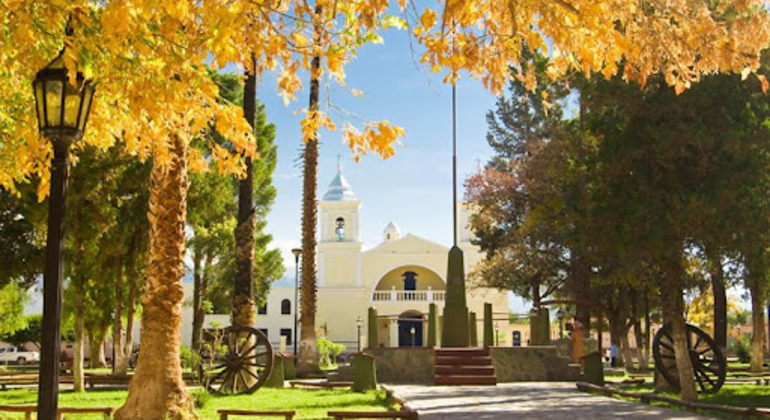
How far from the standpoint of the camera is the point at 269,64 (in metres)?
7.14

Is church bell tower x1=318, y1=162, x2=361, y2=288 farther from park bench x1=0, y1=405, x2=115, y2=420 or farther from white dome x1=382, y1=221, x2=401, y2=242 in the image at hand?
park bench x1=0, y1=405, x2=115, y2=420

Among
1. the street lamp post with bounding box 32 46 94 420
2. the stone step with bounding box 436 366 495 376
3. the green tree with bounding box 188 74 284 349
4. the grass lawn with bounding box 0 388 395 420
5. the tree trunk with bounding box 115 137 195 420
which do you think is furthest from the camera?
the green tree with bounding box 188 74 284 349

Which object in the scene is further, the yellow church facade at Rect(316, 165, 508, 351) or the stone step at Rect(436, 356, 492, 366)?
the yellow church facade at Rect(316, 165, 508, 351)

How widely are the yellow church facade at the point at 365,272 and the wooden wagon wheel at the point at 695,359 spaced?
40166 mm

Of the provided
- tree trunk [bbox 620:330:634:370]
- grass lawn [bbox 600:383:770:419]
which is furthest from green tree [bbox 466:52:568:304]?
grass lawn [bbox 600:383:770:419]

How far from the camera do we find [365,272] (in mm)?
58938

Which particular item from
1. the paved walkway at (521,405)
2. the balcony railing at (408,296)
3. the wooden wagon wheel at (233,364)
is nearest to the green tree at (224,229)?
the wooden wagon wheel at (233,364)

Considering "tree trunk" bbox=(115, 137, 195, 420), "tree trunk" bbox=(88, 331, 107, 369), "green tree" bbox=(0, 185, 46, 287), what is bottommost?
"tree trunk" bbox=(88, 331, 107, 369)

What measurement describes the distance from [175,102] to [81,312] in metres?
13.1

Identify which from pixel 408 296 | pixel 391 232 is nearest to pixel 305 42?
pixel 408 296

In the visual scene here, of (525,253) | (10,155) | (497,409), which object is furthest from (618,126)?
(525,253)

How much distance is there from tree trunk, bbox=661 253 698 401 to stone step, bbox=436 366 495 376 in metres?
5.84

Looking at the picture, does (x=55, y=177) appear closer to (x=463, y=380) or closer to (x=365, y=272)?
(x=463, y=380)

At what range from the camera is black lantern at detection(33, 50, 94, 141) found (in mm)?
5719
